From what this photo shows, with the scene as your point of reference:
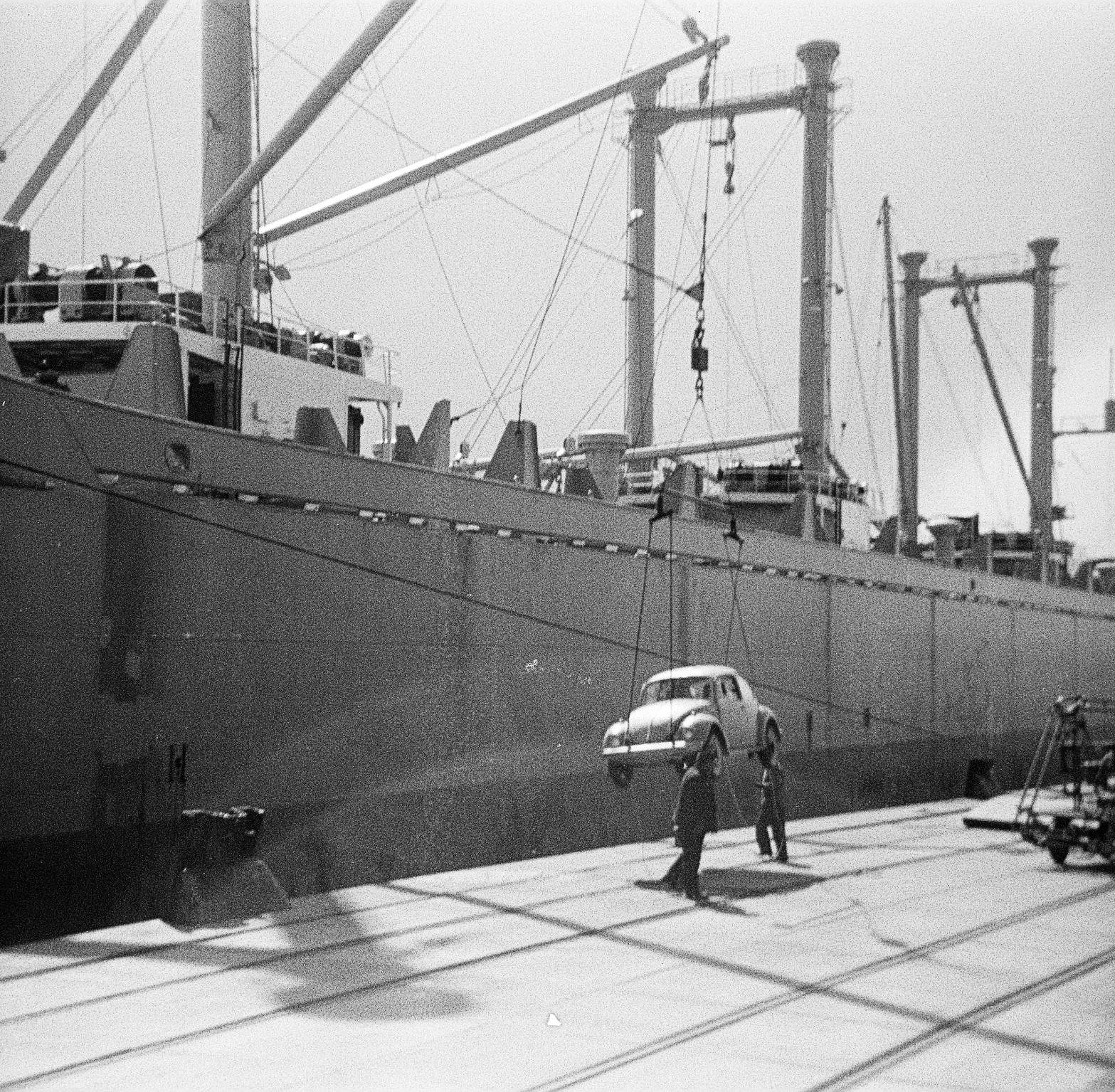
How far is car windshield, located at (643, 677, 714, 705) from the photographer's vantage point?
14.9 m

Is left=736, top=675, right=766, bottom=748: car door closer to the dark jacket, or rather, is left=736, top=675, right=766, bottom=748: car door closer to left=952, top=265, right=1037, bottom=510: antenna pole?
the dark jacket

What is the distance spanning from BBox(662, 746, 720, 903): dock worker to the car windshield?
199cm

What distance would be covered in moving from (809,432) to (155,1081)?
21.7m

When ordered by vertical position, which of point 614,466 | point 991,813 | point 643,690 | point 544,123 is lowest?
point 991,813

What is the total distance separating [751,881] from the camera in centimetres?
1323

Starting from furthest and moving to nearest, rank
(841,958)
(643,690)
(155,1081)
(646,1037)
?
(643,690) → (841,958) → (646,1037) → (155,1081)

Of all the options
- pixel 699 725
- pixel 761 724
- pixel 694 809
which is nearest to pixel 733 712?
pixel 699 725

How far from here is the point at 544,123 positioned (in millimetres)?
17984

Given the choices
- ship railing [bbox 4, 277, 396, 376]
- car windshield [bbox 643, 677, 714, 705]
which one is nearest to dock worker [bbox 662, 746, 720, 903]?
car windshield [bbox 643, 677, 714, 705]

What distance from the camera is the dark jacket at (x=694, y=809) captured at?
Answer: 12.4 m

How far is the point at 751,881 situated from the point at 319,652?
3.92m

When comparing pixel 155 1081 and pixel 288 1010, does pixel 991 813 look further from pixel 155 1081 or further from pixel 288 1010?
pixel 155 1081

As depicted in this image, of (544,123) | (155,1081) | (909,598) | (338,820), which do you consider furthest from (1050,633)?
(155,1081)

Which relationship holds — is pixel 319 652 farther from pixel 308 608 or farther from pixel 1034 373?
pixel 1034 373
